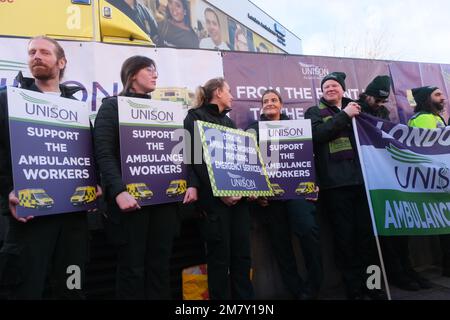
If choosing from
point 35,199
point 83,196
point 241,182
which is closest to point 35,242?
point 35,199

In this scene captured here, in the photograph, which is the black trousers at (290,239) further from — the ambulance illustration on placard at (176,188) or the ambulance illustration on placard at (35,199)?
the ambulance illustration on placard at (35,199)

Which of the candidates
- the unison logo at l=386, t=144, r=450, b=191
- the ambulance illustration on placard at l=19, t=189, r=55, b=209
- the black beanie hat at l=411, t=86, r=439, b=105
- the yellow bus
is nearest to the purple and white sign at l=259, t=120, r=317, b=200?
the unison logo at l=386, t=144, r=450, b=191

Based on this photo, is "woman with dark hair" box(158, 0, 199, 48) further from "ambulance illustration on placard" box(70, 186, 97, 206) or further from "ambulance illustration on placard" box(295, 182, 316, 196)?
Result: "ambulance illustration on placard" box(70, 186, 97, 206)

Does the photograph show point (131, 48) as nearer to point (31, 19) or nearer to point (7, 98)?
point (31, 19)

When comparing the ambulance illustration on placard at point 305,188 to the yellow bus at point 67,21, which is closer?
the ambulance illustration on placard at point 305,188

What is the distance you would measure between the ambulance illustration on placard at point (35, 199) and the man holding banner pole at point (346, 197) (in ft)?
7.45

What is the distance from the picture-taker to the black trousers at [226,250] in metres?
2.58

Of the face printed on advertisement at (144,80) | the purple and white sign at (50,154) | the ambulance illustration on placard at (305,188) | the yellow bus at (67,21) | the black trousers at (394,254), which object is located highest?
the yellow bus at (67,21)

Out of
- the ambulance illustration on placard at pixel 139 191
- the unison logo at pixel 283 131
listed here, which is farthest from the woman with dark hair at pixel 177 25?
the ambulance illustration on placard at pixel 139 191

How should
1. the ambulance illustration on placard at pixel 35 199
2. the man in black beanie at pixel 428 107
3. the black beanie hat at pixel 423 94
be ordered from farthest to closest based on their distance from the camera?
the black beanie hat at pixel 423 94 < the man in black beanie at pixel 428 107 < the ambulance illustration on placard at pixel 35 199

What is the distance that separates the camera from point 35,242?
205 cm

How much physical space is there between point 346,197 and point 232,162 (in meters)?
1.16

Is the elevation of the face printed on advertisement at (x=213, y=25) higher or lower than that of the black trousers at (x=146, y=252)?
higher
